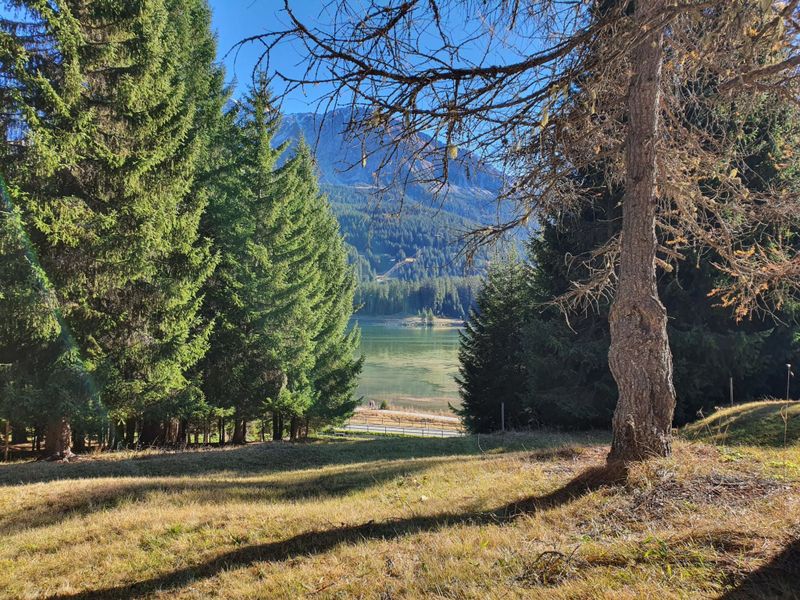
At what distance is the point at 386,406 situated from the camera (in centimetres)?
4075

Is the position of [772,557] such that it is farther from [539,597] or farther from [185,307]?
[185,307]

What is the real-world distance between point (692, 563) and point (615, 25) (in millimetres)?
3482

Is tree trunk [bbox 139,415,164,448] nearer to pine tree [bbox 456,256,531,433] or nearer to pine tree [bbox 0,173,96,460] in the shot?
pine tree [bbox 0,173,96,460]

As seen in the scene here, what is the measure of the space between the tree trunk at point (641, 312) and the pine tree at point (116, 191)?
35.6 ft

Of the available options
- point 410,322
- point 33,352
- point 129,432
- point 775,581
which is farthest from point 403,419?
point 410,322

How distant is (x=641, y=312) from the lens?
4.75 metres

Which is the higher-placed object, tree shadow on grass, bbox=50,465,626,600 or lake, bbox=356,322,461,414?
tree shadow on grass, bbox=50,465,626,600

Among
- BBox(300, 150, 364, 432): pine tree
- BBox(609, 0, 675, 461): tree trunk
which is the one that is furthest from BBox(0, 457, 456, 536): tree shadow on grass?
BBox(300, 150, 364, 432): pine tree

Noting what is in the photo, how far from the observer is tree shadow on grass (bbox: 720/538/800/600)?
211 centimetres

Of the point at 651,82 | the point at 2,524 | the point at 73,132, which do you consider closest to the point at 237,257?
the point at 73,132

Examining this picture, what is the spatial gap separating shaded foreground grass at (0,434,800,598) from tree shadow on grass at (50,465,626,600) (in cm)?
2

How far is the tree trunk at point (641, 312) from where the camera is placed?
→ 4.72 meters

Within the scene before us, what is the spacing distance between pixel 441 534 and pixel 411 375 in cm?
5043

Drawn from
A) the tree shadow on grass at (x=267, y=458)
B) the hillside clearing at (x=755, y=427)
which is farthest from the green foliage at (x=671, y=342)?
the hillside clearing at (x=755, y=427)
